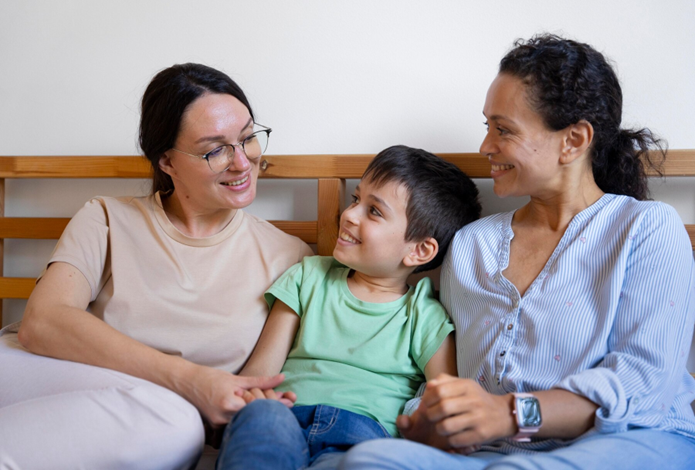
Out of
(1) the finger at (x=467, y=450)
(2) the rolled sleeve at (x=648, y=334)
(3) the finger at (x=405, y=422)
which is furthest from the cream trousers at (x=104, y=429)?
(2) the rolled sleeve at (x=648, y=334)

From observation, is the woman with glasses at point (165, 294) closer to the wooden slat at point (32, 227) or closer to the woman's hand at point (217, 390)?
the woman's hand at point (217, 390)

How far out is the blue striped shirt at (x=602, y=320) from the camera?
39.1 inches

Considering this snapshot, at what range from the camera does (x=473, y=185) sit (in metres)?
1.47

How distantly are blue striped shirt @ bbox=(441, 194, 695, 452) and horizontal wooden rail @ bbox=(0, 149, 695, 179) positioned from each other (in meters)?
0.29

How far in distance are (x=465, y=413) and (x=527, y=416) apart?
0.11 m

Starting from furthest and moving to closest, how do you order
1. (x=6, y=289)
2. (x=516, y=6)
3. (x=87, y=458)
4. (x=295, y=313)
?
(x=6, y=289)
(x=516, y=6)
(x=295, y=313)
(x=87, y=458)

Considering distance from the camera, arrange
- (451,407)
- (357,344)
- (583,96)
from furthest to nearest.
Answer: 1. (357,344)
2. (583,96)
3. (451,407)

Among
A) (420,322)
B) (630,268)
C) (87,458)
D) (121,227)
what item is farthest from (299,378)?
(630,268)

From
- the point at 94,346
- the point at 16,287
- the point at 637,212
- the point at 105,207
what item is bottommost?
the point at 16,287

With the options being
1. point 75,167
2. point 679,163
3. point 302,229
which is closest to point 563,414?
point 679,163

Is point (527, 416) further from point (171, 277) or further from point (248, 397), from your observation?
point (171, 277)

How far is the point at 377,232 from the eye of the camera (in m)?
1.32

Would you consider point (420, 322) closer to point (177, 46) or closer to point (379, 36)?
point (379, 36)

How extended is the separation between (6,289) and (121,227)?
1.92 ft
